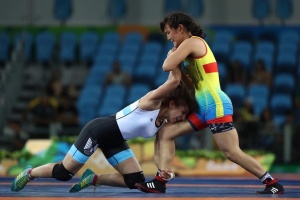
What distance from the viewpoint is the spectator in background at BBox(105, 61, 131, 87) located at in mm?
18172

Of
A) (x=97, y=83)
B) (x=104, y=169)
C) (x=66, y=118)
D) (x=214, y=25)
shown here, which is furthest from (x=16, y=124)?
(x=214, y=25)

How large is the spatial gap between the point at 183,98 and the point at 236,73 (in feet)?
32.4

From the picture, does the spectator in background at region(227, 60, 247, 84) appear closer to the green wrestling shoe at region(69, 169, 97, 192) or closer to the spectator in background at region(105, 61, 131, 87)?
the spectator in background at region(105, 61, 131, 87)

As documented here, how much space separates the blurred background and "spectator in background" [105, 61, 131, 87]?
0.02 m

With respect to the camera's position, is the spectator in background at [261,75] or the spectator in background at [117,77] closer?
the spectator in background at [261,75]

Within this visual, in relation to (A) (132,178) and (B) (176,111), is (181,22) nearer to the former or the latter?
(B) (176,111)

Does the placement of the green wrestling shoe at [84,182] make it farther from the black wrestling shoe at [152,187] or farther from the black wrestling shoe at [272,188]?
the black wrestling shoe at [272,188]

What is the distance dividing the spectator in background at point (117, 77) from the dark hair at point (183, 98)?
32.1 ft

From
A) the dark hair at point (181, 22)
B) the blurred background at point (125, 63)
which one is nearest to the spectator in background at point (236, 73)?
the blurred background at point (125, 63)

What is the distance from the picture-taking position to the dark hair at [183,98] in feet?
27.2

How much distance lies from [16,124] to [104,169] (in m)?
4.18

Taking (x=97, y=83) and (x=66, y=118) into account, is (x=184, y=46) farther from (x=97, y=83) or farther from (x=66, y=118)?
(x=97, y=83)

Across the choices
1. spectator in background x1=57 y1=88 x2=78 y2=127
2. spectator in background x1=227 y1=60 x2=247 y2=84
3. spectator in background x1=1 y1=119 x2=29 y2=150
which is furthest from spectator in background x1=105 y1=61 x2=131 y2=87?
spectator in background x1=1 y1=119 x2=29 y2=150

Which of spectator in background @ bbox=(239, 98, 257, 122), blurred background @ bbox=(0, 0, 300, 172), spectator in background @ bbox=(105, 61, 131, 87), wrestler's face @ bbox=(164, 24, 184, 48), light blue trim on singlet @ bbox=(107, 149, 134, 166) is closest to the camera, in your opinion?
wrestler's face @ bbox=(164, 24, 184, 48)
